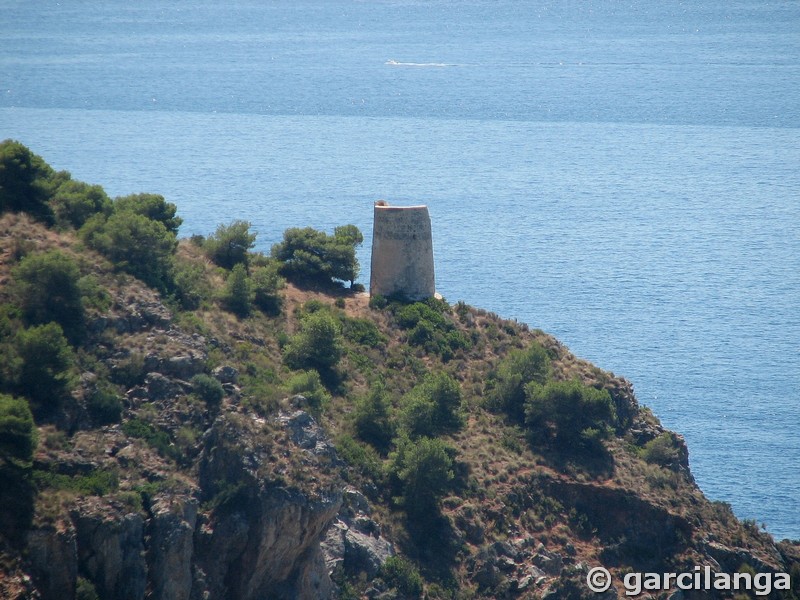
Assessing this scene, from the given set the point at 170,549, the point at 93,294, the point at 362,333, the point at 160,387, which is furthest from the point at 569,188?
the point at 170,549

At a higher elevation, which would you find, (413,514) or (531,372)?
(531,372)

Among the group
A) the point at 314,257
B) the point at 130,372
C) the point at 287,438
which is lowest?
the point at 287,438

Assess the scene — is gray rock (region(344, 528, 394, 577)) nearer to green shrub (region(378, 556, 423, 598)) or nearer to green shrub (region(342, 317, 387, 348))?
green shrub (region(378, 556, 423, 598))

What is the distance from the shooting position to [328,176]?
429ft

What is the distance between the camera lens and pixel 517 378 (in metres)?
56.8

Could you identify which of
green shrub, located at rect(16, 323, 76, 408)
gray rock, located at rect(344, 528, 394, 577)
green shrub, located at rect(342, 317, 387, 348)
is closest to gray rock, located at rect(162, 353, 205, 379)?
green shrub, located at rect(16, 323, 76, 408)

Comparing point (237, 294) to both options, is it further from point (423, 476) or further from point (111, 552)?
point (111, 552)

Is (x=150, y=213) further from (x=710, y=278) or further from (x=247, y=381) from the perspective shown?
(x=710, y=278)

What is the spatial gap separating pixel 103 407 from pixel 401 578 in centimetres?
1146

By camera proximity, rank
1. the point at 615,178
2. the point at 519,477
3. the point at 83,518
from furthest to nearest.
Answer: the point at 615,178
the point at 519,477
the point at 83,518

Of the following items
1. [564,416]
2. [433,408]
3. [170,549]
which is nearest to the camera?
[170,549]

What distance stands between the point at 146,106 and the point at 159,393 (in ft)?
446

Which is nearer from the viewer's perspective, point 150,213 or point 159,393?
point 159,393

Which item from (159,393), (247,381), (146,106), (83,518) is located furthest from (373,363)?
(146,106)
